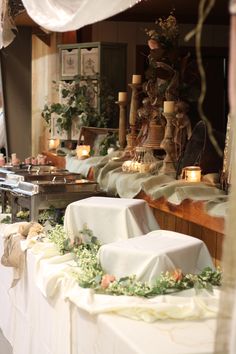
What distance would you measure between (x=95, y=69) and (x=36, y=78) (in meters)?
1.43

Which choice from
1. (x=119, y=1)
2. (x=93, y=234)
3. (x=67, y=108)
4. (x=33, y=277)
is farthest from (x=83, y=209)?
(x=67, y=108)

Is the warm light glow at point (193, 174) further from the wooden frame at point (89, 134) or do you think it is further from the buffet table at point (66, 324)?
the wooden frame at point (89, 134)

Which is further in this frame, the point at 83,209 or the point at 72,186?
Result: the point at 72,186

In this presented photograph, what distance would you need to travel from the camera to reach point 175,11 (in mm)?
5148

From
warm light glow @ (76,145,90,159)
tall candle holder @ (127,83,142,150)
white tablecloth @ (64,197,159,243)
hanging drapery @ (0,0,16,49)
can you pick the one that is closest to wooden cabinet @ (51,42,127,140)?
warm light glow @ (76,145,90,159)

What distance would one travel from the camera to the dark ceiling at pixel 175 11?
4.66 meters

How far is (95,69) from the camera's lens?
15.9 ft

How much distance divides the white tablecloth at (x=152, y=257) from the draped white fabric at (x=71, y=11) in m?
0.83

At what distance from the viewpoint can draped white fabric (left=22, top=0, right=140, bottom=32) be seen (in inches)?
72.7

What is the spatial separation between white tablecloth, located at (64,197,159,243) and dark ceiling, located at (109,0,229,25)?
2.16 metres

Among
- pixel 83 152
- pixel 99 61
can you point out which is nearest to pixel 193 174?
pixel 83 152

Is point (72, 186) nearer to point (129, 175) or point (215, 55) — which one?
point (129, 175)

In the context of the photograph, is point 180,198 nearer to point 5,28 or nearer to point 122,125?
point 122,125

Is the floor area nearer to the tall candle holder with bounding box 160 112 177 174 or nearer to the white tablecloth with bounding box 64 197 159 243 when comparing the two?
the white tablecloth with bounding box 64 197 159 243
